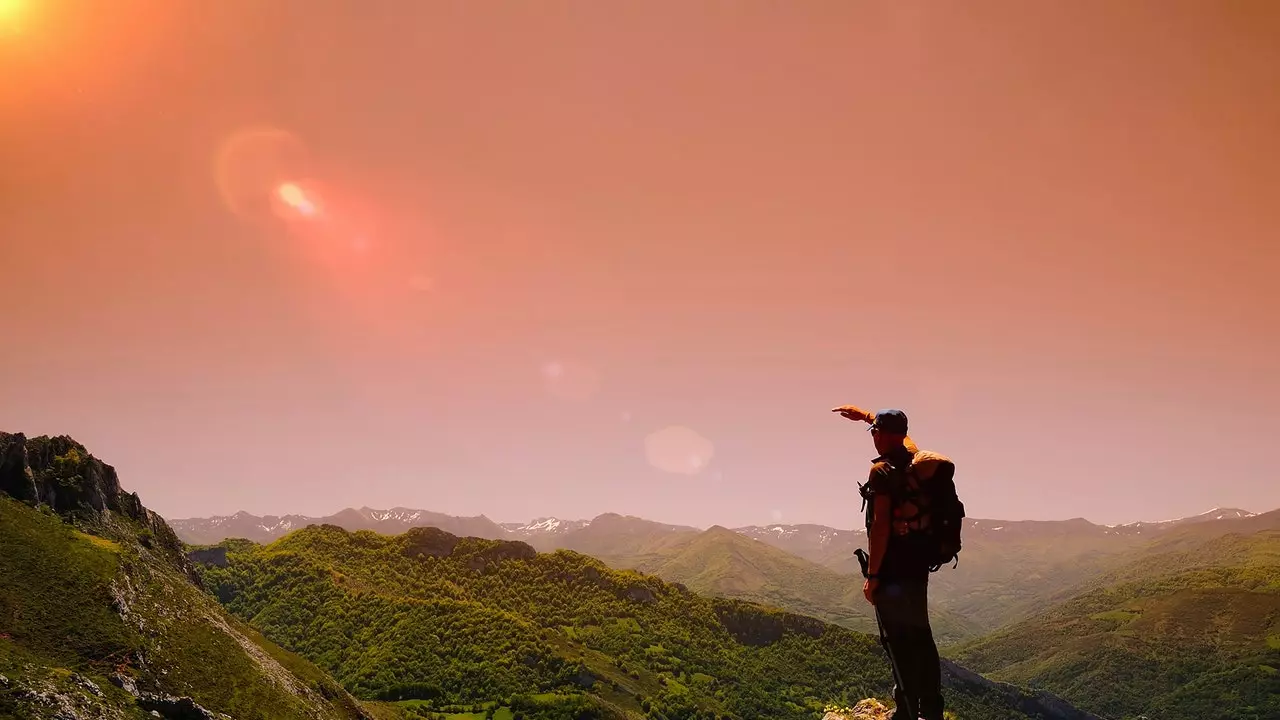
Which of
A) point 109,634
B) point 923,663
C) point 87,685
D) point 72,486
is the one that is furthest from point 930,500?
point 72,486

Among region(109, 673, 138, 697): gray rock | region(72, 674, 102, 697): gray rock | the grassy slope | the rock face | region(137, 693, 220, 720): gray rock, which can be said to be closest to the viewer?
region(72, 674, 102, 697): gray rock

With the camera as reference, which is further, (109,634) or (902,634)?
(109,634)

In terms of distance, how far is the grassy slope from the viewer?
63.4 metres

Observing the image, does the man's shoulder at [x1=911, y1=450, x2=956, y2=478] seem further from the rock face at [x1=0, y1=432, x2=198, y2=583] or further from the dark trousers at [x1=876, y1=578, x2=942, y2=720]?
the rock face at [x1=0, y1=432, x2=198, y2=583]

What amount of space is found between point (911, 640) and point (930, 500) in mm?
2644

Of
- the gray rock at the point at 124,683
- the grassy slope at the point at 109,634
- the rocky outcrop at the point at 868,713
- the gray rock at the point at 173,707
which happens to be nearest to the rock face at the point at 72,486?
the grassy slope at the point at 109,634

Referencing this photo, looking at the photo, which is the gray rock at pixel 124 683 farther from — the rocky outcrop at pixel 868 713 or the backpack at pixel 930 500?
the backpack at pixel 930 500

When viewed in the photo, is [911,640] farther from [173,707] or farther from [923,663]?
[173,707]

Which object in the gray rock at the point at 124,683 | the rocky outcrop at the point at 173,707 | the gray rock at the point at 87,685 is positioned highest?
the gray rock at the point at 87,685

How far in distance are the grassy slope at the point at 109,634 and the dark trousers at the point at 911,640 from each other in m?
76.9

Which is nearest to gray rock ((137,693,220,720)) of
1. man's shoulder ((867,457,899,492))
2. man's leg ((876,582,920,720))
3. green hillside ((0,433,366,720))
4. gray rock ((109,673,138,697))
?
green hillside ((0,433,366,720))

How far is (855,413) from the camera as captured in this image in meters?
13.2

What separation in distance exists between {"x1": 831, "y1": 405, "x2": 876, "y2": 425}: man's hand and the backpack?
195 centimetres

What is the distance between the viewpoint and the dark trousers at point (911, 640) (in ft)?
35.2
